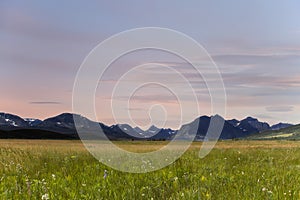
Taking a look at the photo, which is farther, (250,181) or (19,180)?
(19,180)

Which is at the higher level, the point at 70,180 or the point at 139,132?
the point at 139,132

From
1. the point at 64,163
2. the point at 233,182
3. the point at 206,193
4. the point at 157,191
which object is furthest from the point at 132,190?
the point at 64,163

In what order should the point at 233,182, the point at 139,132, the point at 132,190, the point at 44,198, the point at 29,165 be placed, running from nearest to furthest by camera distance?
the point at 44,198
the point at 132,190
the point at 233,182
the point at 29,165
the point at 139,132

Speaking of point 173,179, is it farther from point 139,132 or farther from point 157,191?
point 139,132

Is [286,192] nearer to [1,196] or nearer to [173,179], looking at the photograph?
Answer: [173,179]

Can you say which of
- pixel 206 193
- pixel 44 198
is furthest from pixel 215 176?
pixel 44 198

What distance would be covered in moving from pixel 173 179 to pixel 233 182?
1142 millimetres

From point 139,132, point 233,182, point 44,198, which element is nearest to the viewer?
point 44,198

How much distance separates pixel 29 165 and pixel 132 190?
5032mm

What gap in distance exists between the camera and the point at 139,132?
1165 centimetres

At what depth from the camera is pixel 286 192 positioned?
6176 millimetres

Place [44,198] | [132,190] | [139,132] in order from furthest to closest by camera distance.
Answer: [139,132] < [132,190] < [44,198]

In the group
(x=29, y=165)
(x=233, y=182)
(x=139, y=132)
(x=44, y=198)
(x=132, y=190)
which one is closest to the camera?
(x=44, y=198)

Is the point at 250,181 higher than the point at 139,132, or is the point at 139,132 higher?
the point at 139,132
